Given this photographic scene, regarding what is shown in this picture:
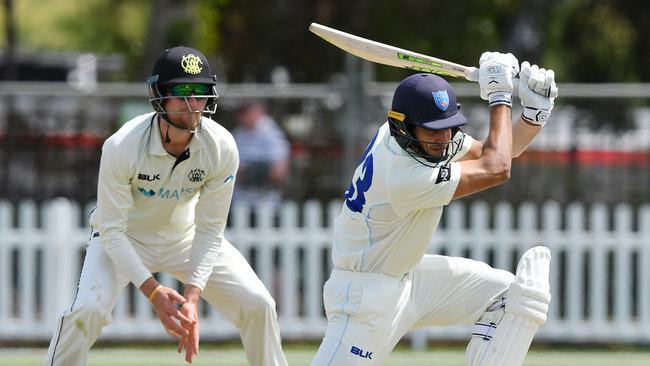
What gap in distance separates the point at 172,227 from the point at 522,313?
76.8 inches

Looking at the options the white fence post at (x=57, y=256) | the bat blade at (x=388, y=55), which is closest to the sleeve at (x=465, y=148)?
the bat blade at (x=388, y=55)

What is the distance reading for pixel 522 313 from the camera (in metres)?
5.55

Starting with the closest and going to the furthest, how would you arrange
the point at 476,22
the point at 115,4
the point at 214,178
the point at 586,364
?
the point at 214,178, the point at 586,364, the point at 476,22, the point at 115,4

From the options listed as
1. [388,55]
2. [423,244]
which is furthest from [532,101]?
[423,244]

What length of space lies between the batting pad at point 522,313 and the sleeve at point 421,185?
485 mm

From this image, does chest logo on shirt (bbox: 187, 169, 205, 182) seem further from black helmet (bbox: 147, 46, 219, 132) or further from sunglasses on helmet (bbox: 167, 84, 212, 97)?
sunglasses on helmet (bbox: 167, 84, 212, 97)

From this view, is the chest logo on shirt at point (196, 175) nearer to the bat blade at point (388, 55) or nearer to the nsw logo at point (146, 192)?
the nsw logo at point (146, 192)

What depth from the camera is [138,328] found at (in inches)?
395

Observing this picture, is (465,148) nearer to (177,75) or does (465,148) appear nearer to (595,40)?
(177,75)

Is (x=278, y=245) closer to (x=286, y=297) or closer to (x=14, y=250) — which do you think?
(x=286, y=297)

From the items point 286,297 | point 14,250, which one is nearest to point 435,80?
point 286,297

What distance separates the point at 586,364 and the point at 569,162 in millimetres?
2017

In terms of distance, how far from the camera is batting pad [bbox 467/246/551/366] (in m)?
5.54

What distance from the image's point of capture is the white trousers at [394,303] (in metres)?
5.57
